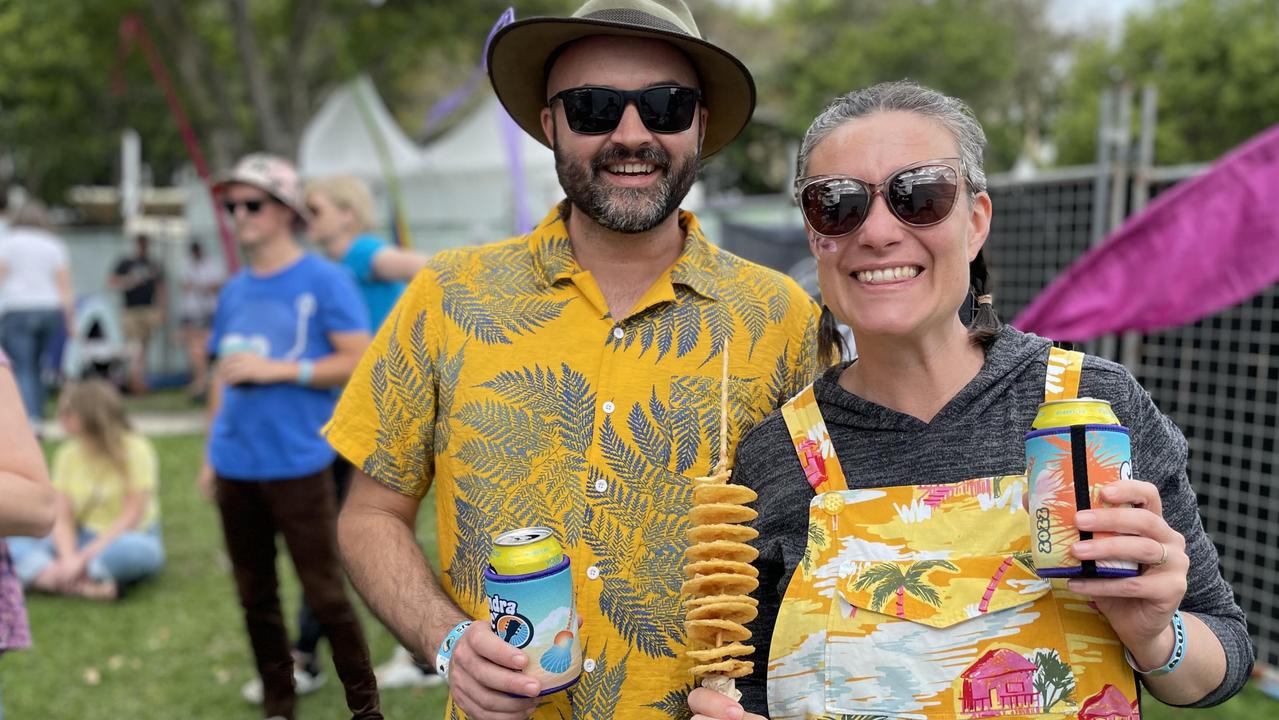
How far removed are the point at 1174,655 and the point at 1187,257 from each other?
11.0 feet

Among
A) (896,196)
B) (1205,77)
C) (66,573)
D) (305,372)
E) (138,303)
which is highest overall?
(1205,77)

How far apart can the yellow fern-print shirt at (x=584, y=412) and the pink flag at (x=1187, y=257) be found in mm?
2905

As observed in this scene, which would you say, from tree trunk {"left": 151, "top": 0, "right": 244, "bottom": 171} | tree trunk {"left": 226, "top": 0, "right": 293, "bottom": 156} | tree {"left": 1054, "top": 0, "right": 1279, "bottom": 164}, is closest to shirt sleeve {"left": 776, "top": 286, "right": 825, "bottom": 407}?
tree trunk {"left": 226, "top": 0, "right": 293, "bottom": 156}

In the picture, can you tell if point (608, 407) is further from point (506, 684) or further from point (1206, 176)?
point (1206, 176)

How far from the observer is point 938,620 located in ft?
5.45

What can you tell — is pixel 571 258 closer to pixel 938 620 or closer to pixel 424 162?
pixel 938 620

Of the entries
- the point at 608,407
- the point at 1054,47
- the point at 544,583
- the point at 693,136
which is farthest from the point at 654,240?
the point at 1054,47

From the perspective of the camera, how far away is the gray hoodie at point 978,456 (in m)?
1.73

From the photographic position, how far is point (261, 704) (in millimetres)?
5062

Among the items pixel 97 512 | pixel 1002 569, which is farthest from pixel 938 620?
pixel 97 512

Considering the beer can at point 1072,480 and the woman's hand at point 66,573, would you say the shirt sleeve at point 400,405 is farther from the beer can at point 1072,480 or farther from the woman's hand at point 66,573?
the woman's hand at point 66,573

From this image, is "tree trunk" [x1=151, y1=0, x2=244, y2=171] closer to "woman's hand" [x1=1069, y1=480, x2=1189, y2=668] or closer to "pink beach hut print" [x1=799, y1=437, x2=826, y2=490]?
"pink beach hut print" [x1=799, y1=437, x2=826, y2=490]

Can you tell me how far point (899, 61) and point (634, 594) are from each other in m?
30.5

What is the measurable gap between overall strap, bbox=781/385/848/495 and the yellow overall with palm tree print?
1.2 inches
